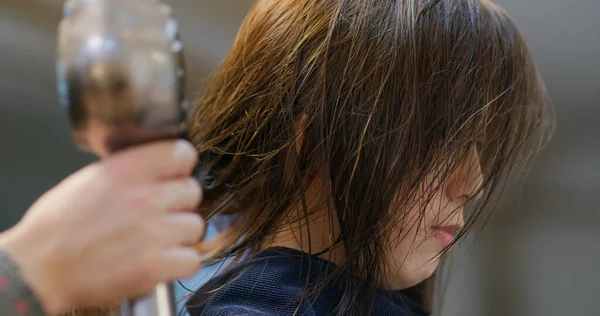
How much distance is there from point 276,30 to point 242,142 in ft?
0.32

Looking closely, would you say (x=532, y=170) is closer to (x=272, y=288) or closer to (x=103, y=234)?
(x=272, y=288)

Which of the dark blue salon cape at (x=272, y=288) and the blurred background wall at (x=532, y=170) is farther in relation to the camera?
the blurred background wall at (x=532, y=170)

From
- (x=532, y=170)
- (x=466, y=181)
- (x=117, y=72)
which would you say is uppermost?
(x=117, y=72)

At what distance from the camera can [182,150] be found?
0.21 metres

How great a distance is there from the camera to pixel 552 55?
0.83 meters

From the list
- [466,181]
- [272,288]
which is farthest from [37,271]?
[466,181]

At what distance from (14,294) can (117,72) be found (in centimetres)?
9

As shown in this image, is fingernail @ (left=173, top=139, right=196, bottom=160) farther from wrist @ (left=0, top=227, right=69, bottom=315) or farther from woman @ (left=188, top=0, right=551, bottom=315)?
woman @ (left=188, top=0, right=551, bottom=315)

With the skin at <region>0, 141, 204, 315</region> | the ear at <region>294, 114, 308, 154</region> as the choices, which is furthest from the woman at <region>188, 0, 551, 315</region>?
the skin at <region>0, 141, 204, 315</region>

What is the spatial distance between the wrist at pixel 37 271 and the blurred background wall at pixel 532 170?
0.44 meters

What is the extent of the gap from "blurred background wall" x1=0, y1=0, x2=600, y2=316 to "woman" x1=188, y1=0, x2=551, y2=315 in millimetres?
221

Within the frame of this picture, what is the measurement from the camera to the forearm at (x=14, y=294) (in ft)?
0.65

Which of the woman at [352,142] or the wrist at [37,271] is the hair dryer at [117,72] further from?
the woman at [352,142]

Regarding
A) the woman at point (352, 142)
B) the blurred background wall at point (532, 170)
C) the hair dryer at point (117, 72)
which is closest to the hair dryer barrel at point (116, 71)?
the hair dryer at point (117, 72)
